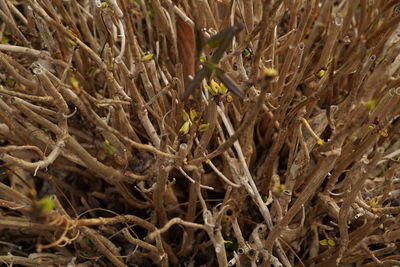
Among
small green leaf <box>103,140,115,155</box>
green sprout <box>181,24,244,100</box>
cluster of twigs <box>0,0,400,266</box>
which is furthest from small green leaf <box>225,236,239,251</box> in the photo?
green sprout <box>181,24,244,100</box>

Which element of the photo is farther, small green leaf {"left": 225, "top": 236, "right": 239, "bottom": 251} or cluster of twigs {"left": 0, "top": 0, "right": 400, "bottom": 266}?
small green leaf {"left": 225, "top": 236, "right": 239, "bottom": 251}

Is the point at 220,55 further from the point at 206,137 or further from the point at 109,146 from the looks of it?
the point at 109,146

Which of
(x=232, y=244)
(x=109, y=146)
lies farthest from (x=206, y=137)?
(x=232, y=244)

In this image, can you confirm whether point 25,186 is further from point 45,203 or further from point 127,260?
point 45,203

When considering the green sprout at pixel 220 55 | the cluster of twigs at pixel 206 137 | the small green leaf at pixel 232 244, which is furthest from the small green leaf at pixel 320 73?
the small green leaf at pixel 232 244

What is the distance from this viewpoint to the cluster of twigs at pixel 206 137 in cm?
83

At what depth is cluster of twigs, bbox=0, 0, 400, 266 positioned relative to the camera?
32.7 inches

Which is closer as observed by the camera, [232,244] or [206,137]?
[206,137]

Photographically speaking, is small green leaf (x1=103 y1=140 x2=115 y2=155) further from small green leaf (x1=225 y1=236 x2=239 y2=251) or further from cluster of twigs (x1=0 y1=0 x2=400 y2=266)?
small green leaf (x1=225 y1=236 x2=239 y2=251)

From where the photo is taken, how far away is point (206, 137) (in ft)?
2.88

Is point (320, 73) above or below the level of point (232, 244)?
above

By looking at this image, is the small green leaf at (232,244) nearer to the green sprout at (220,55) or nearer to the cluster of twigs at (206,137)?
the cluster of twigs at (206,137)

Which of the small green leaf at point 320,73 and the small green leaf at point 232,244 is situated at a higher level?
the small green leaf at point 320,73

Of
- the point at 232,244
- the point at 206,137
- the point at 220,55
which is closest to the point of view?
the point at 220,55
